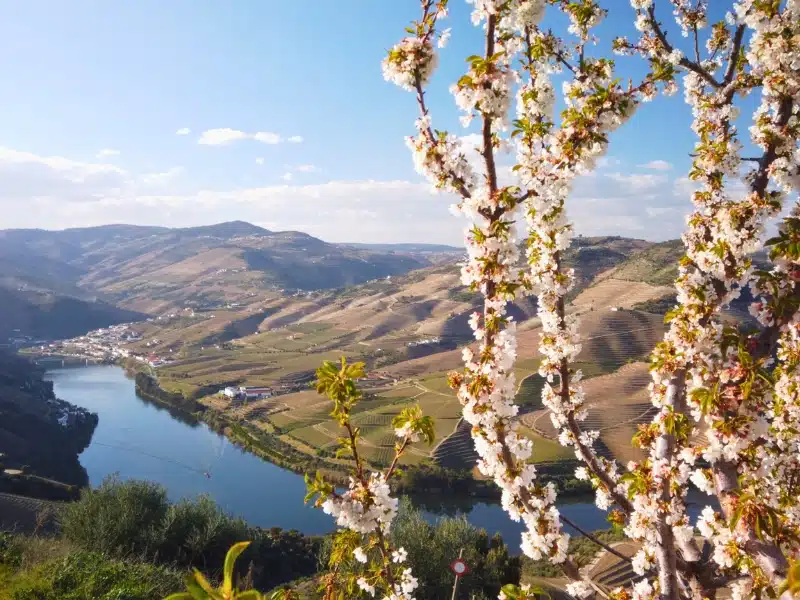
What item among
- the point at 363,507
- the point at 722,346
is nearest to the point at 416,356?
the point at 363,507

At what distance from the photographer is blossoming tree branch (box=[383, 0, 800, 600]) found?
292cm

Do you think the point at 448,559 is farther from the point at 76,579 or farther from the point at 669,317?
the point at 669,317

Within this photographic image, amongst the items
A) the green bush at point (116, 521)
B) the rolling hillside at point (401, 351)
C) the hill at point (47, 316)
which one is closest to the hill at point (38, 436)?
the rolling hillside at point (401, 351)

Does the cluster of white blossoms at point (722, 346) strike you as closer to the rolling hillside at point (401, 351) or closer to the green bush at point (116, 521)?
the rolling hillside at point (401, 351)

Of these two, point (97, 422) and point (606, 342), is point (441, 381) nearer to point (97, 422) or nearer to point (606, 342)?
point (606, 342)

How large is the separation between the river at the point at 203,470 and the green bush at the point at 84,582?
2269 centimetres

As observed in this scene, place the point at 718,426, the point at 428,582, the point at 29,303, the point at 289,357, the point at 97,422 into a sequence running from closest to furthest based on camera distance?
the point at 718,426 < the point at 428,582 < the point at 97,422 < the point at 289,357 < the point at 29,303

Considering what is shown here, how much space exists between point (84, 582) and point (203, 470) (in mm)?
48262

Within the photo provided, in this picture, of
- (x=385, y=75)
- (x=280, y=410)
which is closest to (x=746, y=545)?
(x=385, y=75)

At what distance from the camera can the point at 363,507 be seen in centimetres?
333

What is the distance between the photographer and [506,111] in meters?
2.96

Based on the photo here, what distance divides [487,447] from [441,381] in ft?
243

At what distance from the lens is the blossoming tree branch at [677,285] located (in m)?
2.92

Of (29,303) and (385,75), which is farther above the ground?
(385,75)
